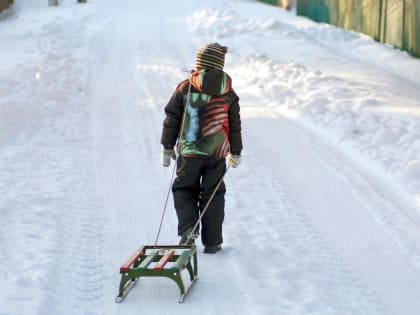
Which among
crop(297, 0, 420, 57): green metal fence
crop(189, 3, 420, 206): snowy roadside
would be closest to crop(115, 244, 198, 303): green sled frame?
crop(189, 3, 420, 206): snowy roadside

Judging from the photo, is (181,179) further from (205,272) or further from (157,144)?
(157,144)

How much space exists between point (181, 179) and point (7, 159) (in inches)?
141

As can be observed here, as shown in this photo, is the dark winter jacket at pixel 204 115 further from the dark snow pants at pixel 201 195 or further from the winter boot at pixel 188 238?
the winter boot at pixel 188 238

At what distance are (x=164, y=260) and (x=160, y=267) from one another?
17 centimetres

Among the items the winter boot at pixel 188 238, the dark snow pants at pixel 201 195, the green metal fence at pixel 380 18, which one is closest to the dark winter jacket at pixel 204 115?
the dark snow pants at pixel 201 195

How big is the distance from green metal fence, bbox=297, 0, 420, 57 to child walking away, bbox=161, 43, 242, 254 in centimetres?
1213

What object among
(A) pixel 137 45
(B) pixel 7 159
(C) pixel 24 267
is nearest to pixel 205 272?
(C) pixel 24 267

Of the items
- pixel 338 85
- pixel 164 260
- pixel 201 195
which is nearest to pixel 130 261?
pixel 164 260

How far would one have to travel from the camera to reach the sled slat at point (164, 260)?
589 centimetres

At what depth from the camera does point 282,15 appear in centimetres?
2845

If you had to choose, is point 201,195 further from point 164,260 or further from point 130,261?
point 130,261

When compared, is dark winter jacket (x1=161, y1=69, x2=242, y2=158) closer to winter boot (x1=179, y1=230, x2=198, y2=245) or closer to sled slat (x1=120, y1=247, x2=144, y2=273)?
winter boot (x1=179, y1=230, x2=198, y2=245)

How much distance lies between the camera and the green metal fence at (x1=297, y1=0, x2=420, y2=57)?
726 inches

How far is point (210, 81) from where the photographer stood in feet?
21.7
